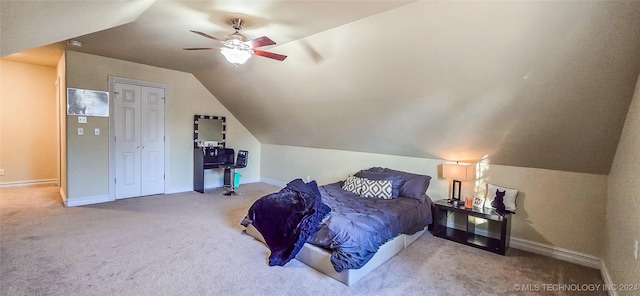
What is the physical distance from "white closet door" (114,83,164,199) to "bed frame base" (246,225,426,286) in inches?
156

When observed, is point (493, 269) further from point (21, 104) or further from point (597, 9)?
point (21, 104)

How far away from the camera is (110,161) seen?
4902 mm

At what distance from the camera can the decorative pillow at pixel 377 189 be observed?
379 centimetres

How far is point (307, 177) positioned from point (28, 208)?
4.53 m

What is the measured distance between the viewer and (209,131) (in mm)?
6086

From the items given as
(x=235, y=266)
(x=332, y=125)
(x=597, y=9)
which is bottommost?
(x=235, y=266)

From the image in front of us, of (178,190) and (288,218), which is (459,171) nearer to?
(288,218)

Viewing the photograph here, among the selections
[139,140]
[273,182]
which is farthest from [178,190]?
[273,182]

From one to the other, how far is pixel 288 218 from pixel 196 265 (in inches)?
38.4

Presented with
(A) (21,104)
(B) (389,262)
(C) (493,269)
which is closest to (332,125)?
(B) (389,262)

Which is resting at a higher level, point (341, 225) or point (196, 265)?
point (341, 225)

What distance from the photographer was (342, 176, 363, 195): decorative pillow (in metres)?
4.04

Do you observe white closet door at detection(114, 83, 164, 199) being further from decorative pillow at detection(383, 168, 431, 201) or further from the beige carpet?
decorative pillow at detection(383, 168, 431, 201)

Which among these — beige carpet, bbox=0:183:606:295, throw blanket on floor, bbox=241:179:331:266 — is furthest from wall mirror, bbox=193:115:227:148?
throw blanket on floor, bbox=241:179:331:266
